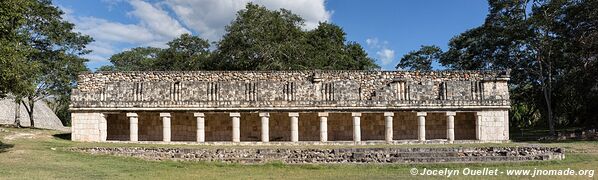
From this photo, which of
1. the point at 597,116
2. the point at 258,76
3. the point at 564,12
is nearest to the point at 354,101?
the point at 258,76

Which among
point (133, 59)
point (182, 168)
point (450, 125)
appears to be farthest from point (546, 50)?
point (133, 59)

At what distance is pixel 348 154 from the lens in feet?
62.7

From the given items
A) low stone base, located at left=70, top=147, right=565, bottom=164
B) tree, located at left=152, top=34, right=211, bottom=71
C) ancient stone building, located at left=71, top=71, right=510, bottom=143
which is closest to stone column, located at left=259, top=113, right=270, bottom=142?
ancient stone building, located at left=71, top=71, right=510, bottom=143

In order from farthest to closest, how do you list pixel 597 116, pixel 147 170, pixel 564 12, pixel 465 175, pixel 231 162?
pixel 597 116
pixel 564 12
pixel 231 162
pixel 147 170
pixel 465 175

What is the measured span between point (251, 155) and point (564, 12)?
2015cm

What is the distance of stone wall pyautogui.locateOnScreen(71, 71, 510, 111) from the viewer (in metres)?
25.5

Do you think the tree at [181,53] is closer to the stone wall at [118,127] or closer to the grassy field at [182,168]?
the stone wall at [118,127]

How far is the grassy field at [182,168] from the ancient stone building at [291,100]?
5.63m

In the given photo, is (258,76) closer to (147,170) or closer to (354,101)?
(354,101)

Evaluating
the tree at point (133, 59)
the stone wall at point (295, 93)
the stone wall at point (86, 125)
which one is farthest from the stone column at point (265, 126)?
the tree at point (133, 59)

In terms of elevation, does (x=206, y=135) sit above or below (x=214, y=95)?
below

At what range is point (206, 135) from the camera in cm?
2828

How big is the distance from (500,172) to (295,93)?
12458mm

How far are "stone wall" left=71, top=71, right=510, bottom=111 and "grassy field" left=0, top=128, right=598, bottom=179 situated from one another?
594cm
